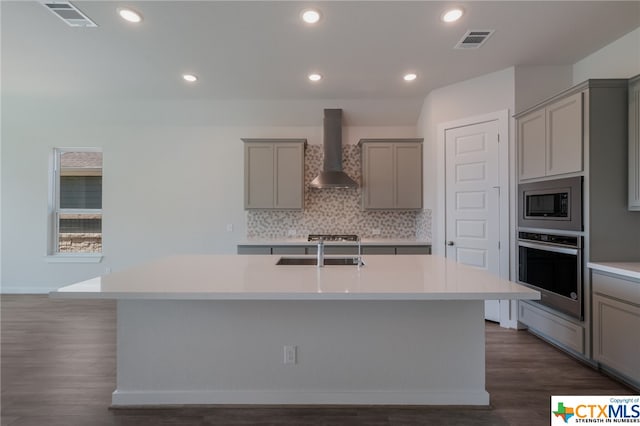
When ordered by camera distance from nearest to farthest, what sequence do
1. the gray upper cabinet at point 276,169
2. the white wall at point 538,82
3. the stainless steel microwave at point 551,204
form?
the stainless steel microwave at point 551,204 → the white wall at point 538,82 → the gray upper cabinet at point 276,169

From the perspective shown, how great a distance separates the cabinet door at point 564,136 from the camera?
257 cm

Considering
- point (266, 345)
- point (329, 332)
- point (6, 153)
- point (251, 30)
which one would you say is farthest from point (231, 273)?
point (6, 153)

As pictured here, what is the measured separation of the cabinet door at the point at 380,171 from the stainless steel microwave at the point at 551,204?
5.52ft

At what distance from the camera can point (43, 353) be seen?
285 centimetres

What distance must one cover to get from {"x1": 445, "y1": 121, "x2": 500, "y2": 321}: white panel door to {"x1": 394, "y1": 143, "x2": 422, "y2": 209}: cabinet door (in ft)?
2.04

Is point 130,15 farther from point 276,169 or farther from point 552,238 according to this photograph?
point 552,238

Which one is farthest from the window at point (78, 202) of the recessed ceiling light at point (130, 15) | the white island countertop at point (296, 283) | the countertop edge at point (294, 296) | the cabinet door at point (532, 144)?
the cabinet door at point (532, 144)

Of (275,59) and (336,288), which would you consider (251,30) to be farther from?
(336,288)

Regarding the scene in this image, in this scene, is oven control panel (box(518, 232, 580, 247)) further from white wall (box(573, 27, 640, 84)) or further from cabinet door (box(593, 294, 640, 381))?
white wall (box(573, 27, 640, 84))

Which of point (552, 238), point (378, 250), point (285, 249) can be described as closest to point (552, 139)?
point (552, 238)

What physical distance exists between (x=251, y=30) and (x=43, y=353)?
3447 millimetres

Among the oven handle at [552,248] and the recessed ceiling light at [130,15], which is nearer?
the recessed ceiling light at [130,15]

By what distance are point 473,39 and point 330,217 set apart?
2.92 m

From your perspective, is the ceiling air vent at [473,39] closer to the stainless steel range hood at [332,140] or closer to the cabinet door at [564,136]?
the cabinet door at [564,136]
